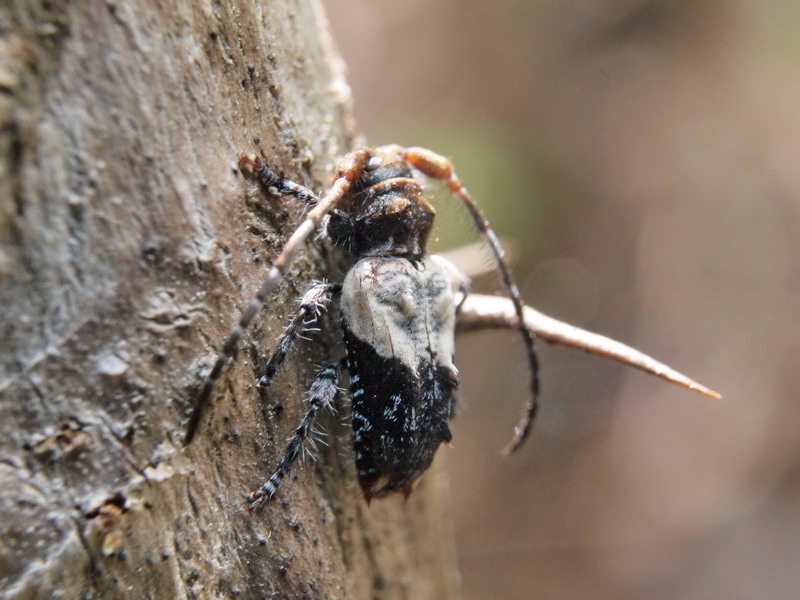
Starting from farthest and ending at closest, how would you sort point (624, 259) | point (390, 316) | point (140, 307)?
point (624, 259), point (390, 316), point (140, 307)

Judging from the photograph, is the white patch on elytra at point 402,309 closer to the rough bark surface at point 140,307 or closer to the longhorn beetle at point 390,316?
the longhorn beetle at point 390,316

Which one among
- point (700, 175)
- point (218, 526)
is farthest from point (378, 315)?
point (700, 175)

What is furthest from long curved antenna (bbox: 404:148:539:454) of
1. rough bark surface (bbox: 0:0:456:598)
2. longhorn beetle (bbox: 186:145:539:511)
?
rough bark surface (bbox: 0:0:456:598)

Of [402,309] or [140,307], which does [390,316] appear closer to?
[402,309]

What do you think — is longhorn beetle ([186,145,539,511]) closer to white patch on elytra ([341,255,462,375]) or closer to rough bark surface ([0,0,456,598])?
white patch on elytra ([341,255,462,375])

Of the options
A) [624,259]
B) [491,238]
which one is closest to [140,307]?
[491,238]

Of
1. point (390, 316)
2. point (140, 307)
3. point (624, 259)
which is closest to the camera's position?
point (140, 307)

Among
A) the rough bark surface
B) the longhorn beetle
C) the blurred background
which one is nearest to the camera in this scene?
the rough bark surface

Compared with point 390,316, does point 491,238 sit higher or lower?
higher
